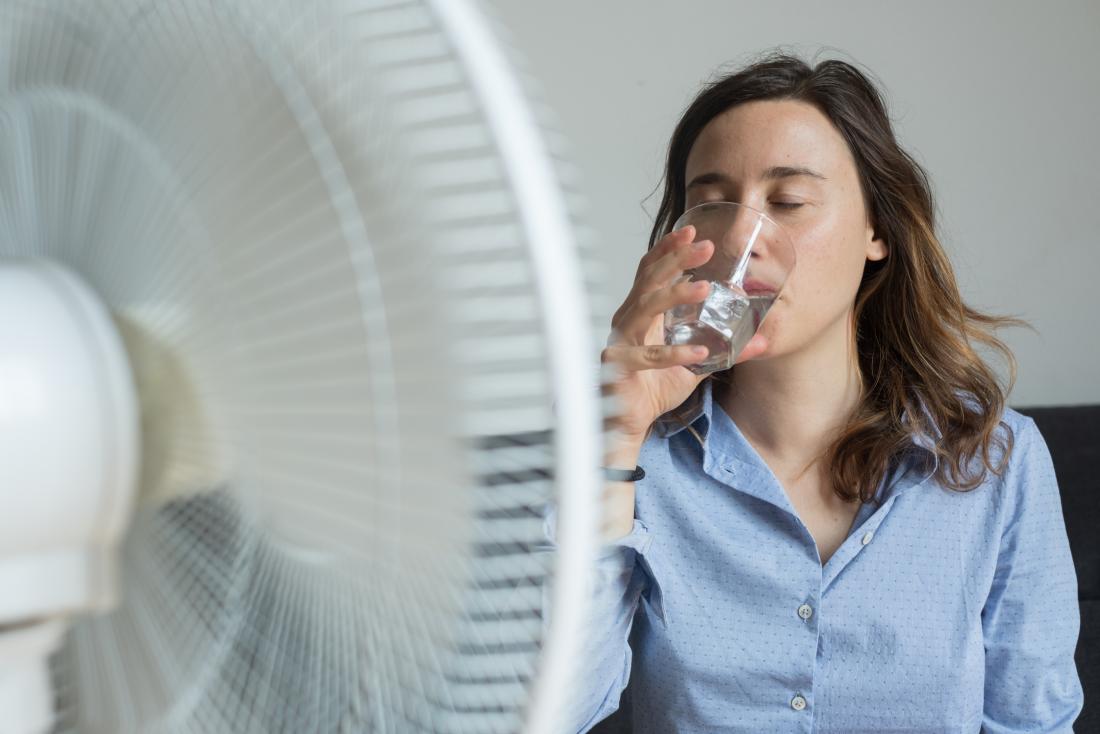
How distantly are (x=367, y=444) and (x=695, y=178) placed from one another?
2.62 feet

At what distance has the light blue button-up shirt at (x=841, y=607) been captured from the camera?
116 cm

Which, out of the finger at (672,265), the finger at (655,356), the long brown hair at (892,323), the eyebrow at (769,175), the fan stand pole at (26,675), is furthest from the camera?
the long brown hair at (892,323)

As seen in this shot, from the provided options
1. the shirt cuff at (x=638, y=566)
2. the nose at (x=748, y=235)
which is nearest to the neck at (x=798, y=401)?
the shirt cuff at (x=638, y=566)

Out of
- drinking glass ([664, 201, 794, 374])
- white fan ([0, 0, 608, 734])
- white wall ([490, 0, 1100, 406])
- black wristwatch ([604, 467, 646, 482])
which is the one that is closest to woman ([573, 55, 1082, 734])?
drinking glass ([664, 201, 794, 374])

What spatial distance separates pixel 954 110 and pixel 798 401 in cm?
122

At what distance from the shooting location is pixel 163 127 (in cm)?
46

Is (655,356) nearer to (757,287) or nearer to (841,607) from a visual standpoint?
(757,287)

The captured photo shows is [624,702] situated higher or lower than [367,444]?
lower

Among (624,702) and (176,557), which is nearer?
(176,557)

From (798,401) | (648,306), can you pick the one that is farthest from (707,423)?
(648,306)

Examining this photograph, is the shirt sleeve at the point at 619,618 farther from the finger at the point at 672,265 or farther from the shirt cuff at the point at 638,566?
the finger at the point at 672,265

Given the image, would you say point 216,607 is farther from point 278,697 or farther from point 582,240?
point 582,240

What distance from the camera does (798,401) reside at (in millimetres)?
1249

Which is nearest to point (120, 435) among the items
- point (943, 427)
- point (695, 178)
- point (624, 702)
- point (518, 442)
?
point (518, 442)
